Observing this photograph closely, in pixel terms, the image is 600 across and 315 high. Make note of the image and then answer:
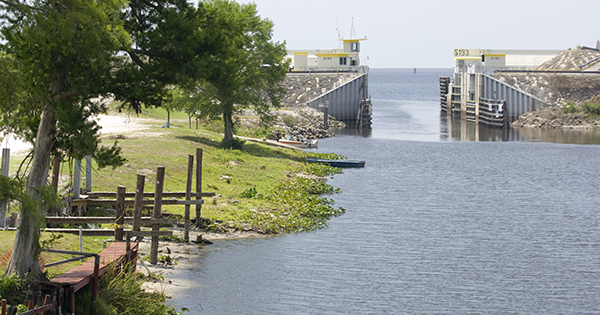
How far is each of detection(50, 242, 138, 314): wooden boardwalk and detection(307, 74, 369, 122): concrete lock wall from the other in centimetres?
7942

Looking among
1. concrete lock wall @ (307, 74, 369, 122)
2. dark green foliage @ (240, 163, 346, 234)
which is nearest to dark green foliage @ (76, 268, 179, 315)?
dark green foliage @ (240, 163, 346, 234)

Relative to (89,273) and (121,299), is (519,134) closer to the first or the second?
(121,299)

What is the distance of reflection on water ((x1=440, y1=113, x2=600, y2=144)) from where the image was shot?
272ft

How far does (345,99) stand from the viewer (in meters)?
101

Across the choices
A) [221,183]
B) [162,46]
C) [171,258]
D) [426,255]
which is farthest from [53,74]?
[221,183]

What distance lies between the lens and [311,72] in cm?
10981

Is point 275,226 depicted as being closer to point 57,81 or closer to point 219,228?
point 219,228

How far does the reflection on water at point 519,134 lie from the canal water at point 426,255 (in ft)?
98.0

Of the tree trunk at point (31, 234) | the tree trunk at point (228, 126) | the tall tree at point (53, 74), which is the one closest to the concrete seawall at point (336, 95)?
the tree trunk at point (228, 126)

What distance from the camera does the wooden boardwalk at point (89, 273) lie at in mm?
15578

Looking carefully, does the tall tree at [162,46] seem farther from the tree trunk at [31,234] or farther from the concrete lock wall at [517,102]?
the concrete lock wall at [517,102]

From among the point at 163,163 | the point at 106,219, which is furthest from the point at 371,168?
the point at 106,219

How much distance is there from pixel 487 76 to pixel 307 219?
7791 cm

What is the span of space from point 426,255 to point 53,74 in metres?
17.5
